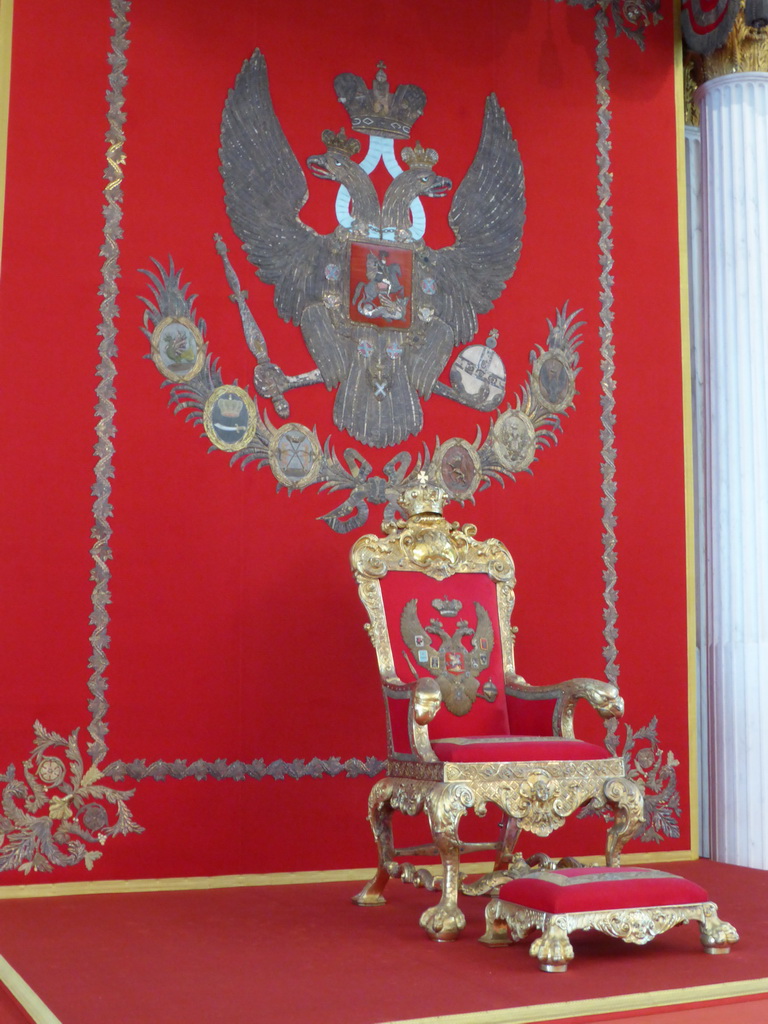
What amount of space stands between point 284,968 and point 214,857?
1471 millimetres

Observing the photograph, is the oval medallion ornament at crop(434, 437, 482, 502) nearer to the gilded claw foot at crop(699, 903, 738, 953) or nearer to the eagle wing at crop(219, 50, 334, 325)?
the eagle wing at crop(219, 50, 334, 325)

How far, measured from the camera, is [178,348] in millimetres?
4590

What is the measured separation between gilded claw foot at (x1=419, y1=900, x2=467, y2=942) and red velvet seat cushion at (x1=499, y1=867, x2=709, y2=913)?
0.80 feet

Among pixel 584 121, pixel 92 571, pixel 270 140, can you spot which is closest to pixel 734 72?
pixel 584 121

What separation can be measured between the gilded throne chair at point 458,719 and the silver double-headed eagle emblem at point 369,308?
25.4 inches

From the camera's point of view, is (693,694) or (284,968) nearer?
(284,968)

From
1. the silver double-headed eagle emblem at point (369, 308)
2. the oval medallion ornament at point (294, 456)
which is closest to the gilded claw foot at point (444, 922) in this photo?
the silver double-headed eagle emblem at point (369, 308)

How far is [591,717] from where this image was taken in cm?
511

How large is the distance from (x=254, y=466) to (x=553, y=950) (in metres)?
2.36

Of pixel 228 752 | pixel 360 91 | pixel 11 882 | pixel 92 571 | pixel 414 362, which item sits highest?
pixel 360 91

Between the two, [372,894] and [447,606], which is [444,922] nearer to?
[372,894]

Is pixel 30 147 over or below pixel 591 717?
over

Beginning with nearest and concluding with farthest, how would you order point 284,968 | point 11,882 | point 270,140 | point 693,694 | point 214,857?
point 284,968
point 11,882
point 214,857
point 270,140
point 693,694

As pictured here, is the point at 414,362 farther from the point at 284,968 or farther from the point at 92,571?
the point at 284,968
